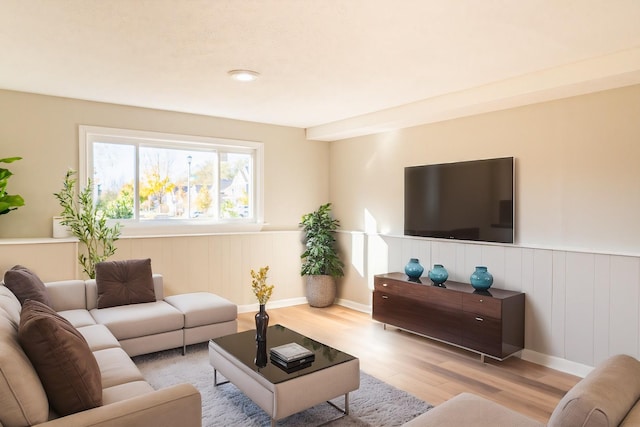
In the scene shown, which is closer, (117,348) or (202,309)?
(117,348)

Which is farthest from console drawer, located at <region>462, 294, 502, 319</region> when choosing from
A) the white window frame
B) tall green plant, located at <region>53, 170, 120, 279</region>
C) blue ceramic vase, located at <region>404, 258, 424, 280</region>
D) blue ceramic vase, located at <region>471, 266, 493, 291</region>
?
tall green plant, located at <region>53, 170, 120, 279</region>

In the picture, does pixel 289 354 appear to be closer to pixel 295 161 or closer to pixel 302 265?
pixel 302 265

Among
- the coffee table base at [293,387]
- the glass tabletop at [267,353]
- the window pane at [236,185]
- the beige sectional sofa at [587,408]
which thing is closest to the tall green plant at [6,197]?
the window pane at [236,185]

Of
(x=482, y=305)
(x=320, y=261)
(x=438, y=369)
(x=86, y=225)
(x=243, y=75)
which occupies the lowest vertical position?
(x=438, y=369)

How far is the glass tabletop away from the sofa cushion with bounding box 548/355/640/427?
146 centimetres

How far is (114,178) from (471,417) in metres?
4.47

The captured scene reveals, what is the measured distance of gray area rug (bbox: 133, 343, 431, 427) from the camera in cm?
271

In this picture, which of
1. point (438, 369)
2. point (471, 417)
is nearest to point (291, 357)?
point (471, 417)

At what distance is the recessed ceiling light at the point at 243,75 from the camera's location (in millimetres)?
3479

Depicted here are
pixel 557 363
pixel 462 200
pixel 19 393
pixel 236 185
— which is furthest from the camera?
pixel 236 185

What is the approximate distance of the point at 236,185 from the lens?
574 cm

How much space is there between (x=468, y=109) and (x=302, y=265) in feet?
10.2

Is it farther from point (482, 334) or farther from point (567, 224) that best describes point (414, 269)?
→ point (567, 224)

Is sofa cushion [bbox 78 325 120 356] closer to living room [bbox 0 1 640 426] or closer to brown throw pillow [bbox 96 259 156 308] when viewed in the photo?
brown throw pillow [bbox 96 259 156 308]
